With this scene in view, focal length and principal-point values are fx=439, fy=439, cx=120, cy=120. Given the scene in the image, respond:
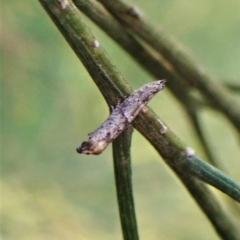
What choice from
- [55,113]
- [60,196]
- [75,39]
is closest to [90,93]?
[55,113]

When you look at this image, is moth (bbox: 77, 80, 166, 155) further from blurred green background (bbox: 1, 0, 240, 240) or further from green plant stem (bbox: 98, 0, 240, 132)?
blurred green background (bbox: 1, 0, 240, 240)

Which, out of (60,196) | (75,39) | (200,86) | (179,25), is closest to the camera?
(75,39)

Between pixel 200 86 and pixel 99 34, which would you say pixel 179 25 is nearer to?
pixel 99 34

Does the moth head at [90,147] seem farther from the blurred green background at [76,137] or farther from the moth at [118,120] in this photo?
the blurred green background at [76,137]

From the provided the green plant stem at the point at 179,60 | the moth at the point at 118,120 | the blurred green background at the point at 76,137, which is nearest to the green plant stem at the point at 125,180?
the moth at the point at 118,120

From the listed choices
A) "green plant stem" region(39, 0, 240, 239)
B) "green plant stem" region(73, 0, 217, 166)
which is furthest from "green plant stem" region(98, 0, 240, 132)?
"green plant stem" region(39, 0, 240, 239)

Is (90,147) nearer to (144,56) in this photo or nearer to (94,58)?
(94,58)
